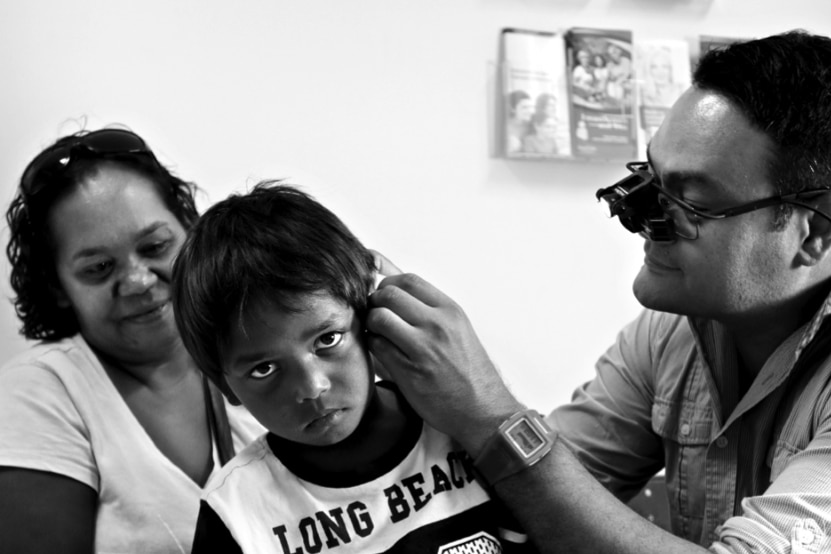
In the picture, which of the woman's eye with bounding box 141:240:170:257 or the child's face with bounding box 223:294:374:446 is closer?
the child's face with bounding box 223:294:374:446

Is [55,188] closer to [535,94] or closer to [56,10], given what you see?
[56,10]

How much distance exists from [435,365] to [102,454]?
1.60 ft

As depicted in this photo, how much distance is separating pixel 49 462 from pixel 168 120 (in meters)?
0.82

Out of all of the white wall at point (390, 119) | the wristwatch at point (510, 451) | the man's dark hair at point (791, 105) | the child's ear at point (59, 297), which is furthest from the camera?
the white wall at point (390, 119)

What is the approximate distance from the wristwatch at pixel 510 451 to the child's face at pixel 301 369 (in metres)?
0.17

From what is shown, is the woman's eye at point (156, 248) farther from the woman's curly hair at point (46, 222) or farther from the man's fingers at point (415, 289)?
the man's fingers at point (415, 289)

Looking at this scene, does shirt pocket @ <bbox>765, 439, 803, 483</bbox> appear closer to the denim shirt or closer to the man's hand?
the denim shirt

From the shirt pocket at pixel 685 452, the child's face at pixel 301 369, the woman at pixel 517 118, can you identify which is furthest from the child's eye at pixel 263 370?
the woman at pixel 517 118

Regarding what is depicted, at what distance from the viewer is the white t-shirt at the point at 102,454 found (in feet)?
3.92

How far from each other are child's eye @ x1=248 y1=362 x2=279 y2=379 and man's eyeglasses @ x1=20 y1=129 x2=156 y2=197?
1.76 feet

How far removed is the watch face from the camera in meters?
1.07

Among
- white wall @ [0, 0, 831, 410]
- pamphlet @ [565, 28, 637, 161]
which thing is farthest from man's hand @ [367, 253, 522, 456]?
pamphlet @ [565, 28, 637, 161]

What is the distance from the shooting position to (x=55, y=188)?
1.31 metres

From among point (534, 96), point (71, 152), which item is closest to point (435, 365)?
point (71, 152)
